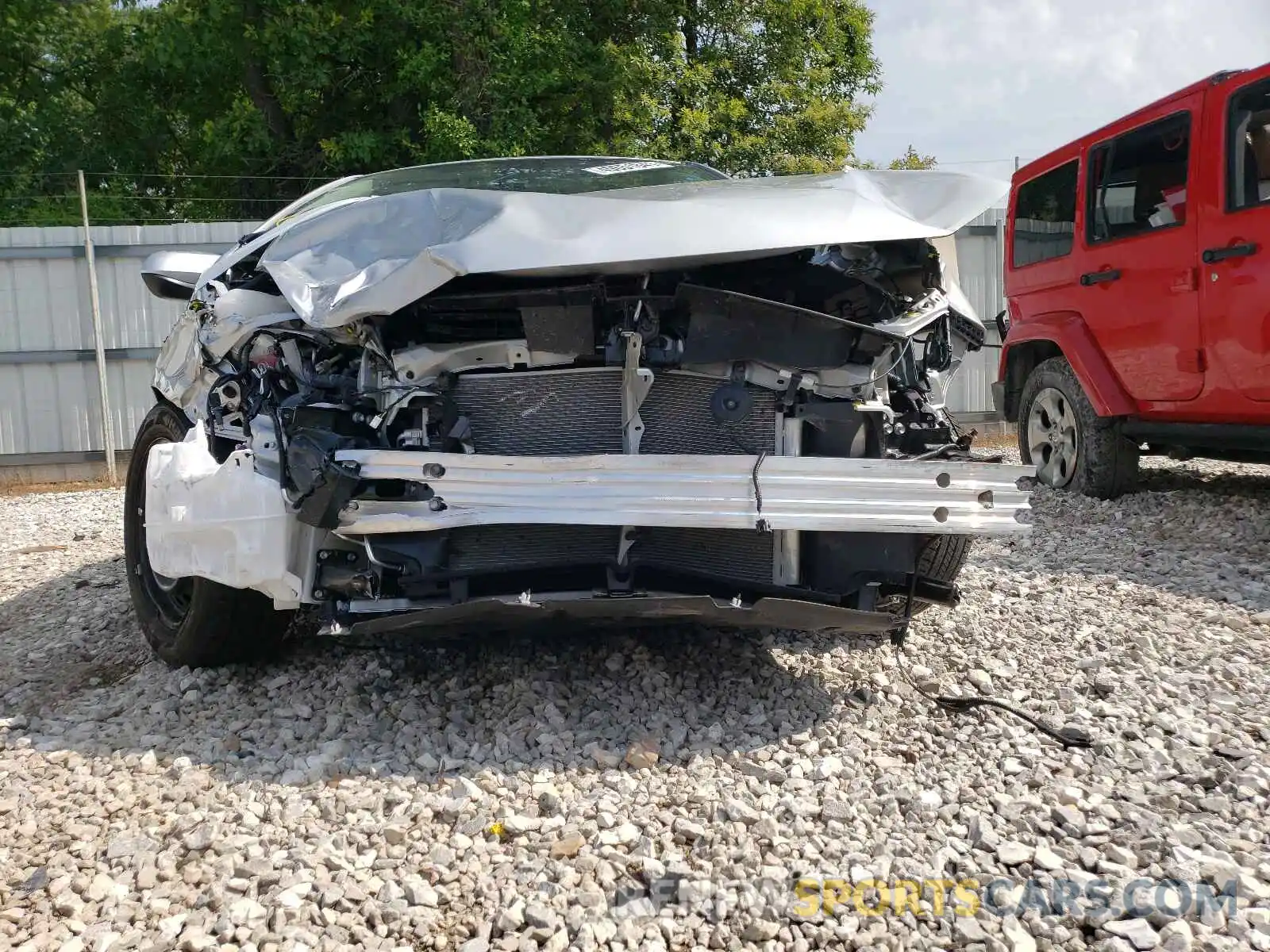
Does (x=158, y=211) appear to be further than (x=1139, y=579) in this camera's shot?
Yes

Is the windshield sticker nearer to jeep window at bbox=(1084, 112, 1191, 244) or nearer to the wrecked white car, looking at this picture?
the wrecked white car

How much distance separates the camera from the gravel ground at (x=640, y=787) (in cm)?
181

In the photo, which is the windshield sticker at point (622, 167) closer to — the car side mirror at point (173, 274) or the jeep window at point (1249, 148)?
the car side mirror at point (173, 274)

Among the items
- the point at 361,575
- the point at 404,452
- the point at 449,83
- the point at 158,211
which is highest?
the point at 449,83

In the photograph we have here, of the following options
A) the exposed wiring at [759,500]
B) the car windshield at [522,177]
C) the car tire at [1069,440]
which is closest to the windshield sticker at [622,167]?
the car windshield at [522,177]

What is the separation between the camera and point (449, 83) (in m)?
12.0

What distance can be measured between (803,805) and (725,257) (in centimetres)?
132

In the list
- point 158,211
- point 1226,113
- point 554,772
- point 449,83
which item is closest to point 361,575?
point 554,772

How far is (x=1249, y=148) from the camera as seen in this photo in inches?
173

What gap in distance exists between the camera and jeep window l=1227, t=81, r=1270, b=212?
4348mm

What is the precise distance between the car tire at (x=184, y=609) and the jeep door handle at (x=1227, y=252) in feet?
14.1

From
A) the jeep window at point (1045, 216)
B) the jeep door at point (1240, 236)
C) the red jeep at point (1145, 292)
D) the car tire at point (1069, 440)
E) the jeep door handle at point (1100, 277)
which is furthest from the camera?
the jeep window at point (1045, 216)

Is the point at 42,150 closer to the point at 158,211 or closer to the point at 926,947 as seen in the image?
the point at 158,211

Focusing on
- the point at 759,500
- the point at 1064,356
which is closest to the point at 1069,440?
the point at 1064,356
